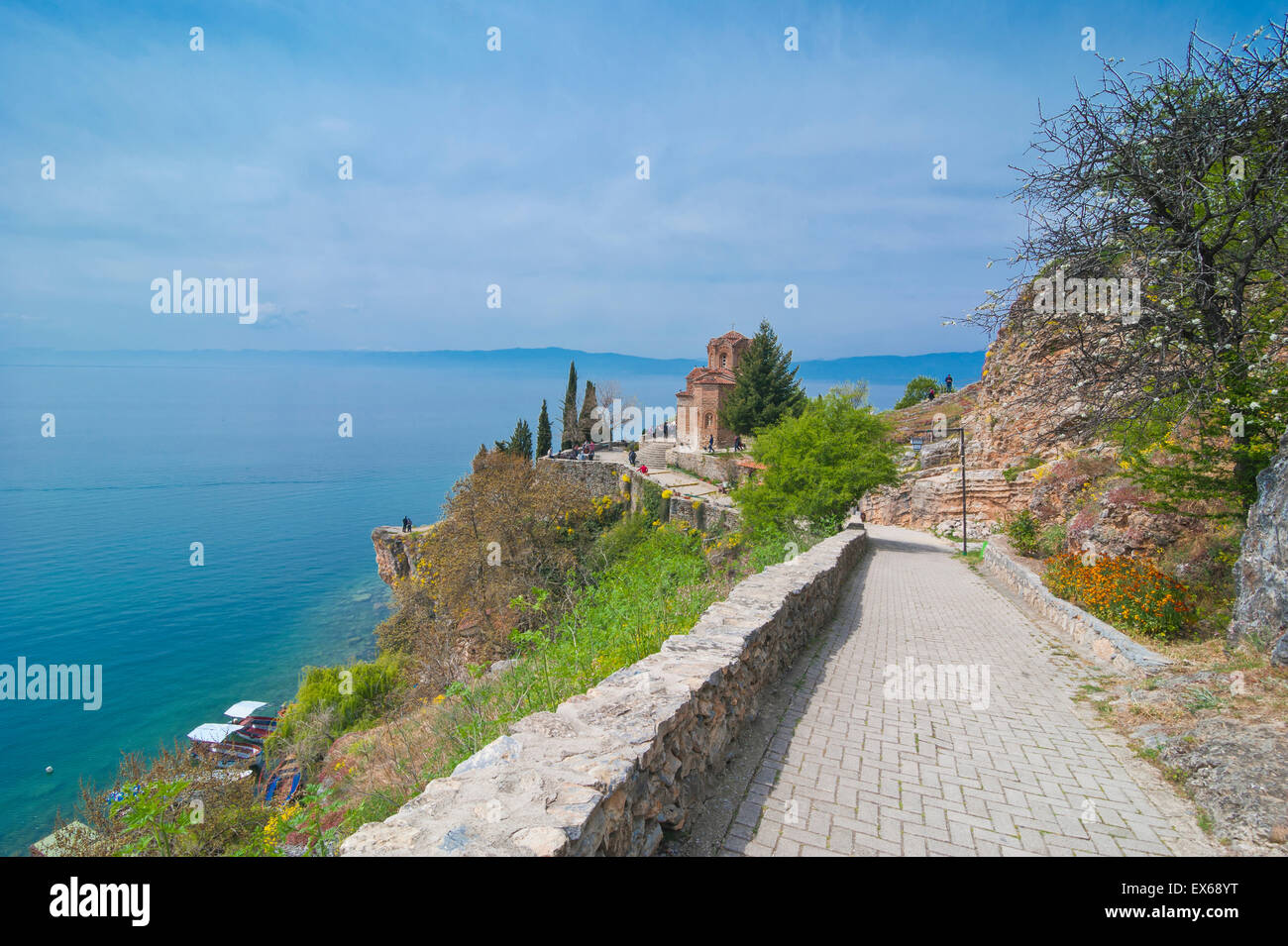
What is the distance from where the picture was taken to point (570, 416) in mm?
54812

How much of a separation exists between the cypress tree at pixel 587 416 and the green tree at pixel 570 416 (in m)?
0.65

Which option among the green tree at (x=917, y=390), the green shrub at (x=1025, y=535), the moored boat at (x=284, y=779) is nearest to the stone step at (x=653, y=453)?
the green tree at (x=917, y=390)

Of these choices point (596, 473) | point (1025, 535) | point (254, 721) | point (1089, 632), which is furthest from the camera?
point (596, 473)

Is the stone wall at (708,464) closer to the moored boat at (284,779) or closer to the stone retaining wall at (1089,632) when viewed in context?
the stone retaining wall at (1089,632)

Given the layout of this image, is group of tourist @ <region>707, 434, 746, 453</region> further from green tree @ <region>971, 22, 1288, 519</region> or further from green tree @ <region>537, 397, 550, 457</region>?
green tree @ <region>971, 22, 1288, 519</region>

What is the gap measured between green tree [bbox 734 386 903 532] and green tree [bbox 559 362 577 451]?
34981 millimetres

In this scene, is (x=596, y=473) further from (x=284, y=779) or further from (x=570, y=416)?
(x=284, y=779)

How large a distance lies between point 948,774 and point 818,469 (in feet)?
49.9

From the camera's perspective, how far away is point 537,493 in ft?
76.7

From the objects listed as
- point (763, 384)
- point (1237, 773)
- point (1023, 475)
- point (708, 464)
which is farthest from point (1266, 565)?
point (763, 384)

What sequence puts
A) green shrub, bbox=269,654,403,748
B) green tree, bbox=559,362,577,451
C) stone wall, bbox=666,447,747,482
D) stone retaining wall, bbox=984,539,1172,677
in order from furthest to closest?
1. green tree, bbox=559,362,577,451
2. stone wall, bbox=666,447,747,482
3. green shrub, bbox=269,654,403,748
4. stone retaining wall, bbox=984,539,1172,677

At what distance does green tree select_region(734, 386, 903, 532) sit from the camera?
61.8ft

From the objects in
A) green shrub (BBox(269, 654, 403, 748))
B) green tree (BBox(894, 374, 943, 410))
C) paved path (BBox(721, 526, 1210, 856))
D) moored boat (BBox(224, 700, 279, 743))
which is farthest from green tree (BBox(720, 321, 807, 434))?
paved path (BBox(721, 526, 1210, 856))
